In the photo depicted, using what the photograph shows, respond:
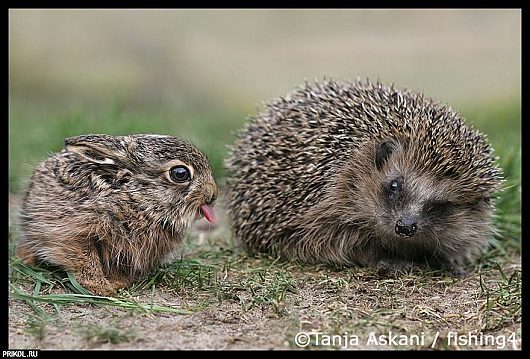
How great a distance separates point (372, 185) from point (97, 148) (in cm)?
252

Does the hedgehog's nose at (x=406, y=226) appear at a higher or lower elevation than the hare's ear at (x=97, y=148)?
lower

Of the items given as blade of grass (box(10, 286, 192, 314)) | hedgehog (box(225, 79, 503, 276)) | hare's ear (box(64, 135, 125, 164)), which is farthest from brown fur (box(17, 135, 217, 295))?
hedgehog (box(225, 79, 503, 276))

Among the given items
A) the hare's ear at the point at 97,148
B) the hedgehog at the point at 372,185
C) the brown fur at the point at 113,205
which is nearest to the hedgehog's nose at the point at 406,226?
the hedgehog at the point at 372,185

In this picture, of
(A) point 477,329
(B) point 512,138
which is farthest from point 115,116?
(A) point 477,329

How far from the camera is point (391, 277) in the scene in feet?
20.0

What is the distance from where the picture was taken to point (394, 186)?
6.36 metres

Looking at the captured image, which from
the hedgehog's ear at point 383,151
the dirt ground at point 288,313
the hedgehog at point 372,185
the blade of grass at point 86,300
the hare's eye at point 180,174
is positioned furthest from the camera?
the hedgehog's ear at point 383,151

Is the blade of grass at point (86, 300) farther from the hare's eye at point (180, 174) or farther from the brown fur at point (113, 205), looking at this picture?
the hare's eye at point (180, 174)

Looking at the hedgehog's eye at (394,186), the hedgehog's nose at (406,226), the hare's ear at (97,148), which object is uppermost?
the hare's ear at (97,148)

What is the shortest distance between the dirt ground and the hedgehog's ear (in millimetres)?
972

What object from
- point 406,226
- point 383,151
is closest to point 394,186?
point 383,151

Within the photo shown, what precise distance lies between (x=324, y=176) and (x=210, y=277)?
4.90 ft

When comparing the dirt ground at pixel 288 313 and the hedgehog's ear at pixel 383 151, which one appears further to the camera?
the hedgehog's ear at pixel 383 151

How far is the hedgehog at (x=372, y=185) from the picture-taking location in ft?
20.6
